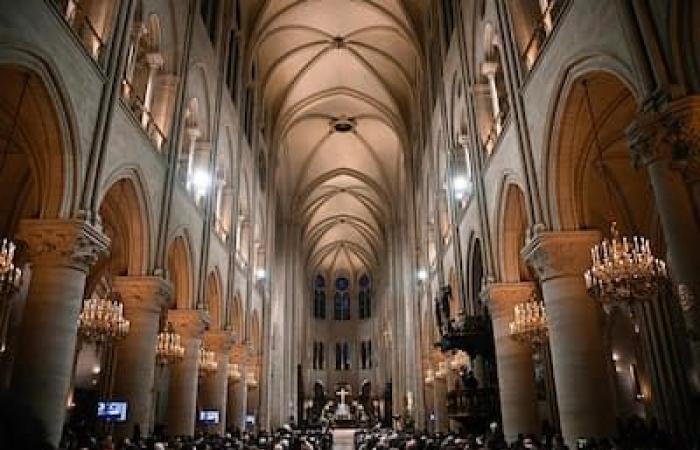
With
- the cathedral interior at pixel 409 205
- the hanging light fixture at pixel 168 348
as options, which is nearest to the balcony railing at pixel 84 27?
the cathedral interior at pixel 409 205

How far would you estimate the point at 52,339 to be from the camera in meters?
9.02

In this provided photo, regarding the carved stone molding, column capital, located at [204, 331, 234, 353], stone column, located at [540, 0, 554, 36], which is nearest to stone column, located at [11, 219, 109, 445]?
the carved stone molding

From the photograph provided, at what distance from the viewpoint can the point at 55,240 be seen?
9383 mm

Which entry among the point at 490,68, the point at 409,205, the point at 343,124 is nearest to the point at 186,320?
the point at 490,68

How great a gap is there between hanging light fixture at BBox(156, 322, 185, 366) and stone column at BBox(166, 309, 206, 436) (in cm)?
46

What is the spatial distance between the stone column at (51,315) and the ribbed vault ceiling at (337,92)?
18.1 meters

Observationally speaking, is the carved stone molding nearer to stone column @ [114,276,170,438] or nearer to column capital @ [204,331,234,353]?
stone column @ [114,276,170,438]

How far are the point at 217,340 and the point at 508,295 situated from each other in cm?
1077

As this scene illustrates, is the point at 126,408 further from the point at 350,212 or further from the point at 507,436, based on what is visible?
the point at 350,212

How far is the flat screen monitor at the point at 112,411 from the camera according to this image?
11633 millimetres

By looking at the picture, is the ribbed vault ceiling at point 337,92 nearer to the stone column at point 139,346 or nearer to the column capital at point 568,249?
the stone column at point 139,346

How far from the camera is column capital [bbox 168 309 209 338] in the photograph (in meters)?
16.1

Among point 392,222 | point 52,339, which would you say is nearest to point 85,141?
point 52,339

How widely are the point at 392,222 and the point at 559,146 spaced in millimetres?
30013
